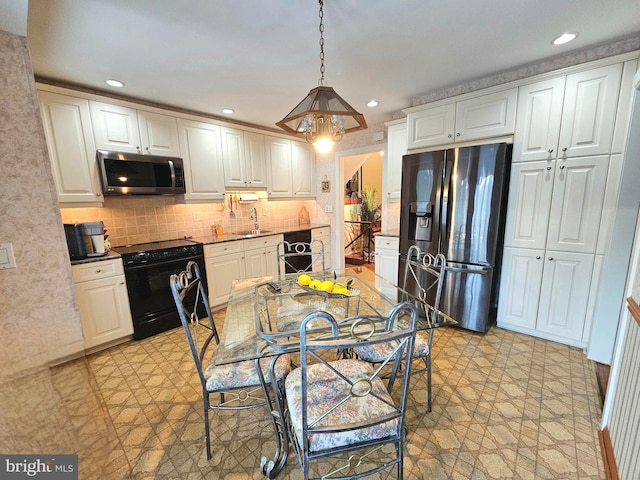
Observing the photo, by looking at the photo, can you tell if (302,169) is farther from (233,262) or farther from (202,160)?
(233,262)

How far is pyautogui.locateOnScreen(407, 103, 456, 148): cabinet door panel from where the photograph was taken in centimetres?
266

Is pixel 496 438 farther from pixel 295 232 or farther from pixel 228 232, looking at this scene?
Answer: pixel 228 232

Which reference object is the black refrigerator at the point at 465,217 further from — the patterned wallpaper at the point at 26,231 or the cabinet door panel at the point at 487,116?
the patterned wallpaper at the point at 26,231

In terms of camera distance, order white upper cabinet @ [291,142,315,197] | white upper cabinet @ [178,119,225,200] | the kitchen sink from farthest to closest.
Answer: white upper cabinet @ [291,142,315,197] → the kitchen sink → white upper cabinet @ [178,119,225,200]

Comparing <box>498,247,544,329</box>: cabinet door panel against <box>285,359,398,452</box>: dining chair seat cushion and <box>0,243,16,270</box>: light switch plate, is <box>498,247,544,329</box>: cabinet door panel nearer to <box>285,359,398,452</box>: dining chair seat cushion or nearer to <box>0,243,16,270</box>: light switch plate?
<box>285,359,398,452</box>: dining chair seat cushion

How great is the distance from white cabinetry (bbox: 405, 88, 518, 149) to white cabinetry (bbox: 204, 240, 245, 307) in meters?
2.44

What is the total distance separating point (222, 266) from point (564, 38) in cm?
368

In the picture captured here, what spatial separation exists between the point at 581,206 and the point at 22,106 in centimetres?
381

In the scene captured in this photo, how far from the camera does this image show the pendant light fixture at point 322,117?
1404mm

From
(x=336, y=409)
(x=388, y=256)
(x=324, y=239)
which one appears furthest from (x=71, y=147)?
(x=388, y=256)

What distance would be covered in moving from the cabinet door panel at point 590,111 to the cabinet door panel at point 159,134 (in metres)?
3.74

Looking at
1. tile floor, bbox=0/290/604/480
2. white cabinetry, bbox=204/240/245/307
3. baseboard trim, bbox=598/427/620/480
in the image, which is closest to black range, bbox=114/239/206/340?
white cabinetry, bbox=204/240/245/307

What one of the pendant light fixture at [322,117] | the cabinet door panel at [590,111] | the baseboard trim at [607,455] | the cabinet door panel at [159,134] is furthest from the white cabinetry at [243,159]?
the baseboard trim at [607,455]

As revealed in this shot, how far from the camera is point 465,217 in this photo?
8.23ft
